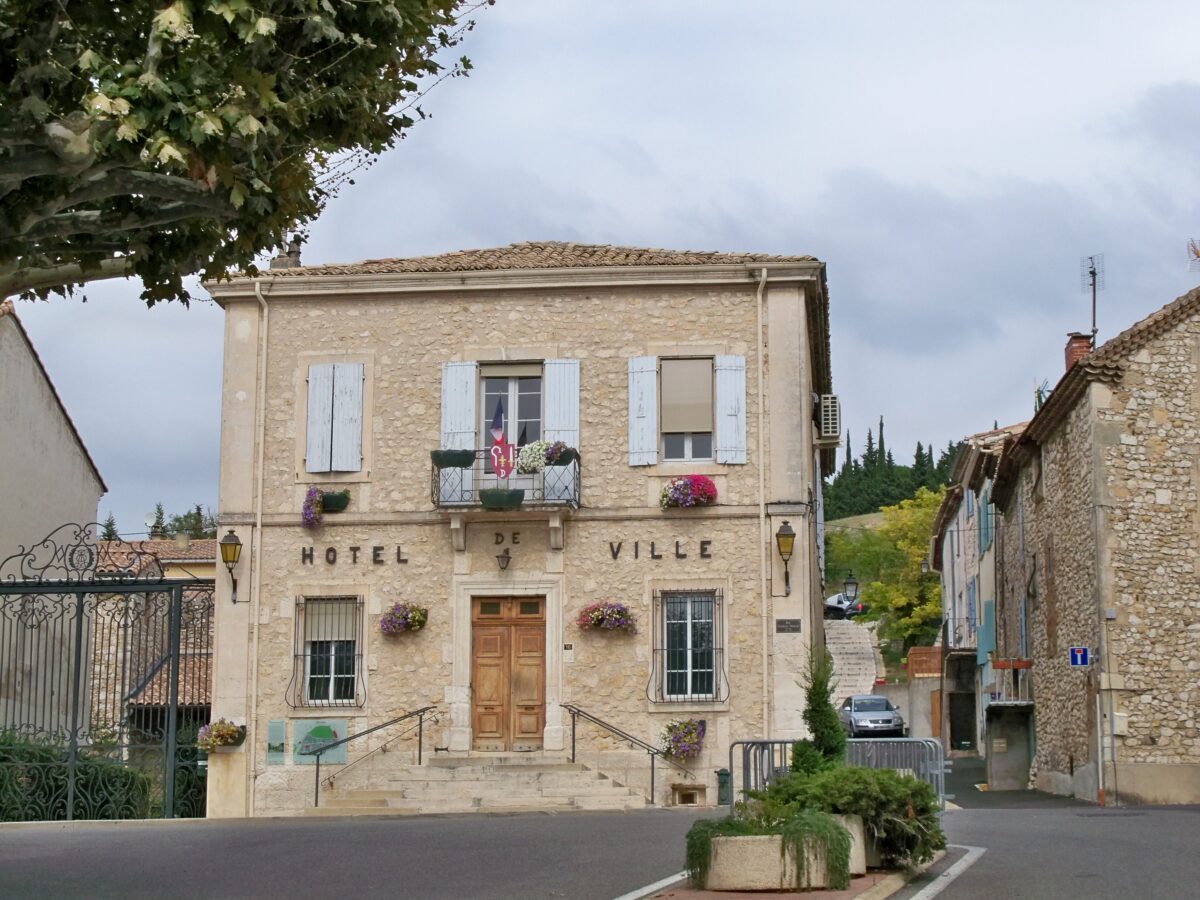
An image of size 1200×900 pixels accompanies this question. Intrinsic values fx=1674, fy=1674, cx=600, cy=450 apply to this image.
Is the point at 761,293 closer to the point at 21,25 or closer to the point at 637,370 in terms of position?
the point at 637,370

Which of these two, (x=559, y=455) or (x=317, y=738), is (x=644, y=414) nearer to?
(x=559, y=455)

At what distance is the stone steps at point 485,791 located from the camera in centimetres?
2122

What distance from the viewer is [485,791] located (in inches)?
845

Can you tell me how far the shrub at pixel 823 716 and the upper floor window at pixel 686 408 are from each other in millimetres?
10834

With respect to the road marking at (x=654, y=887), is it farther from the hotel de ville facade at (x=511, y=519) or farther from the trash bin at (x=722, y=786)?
the hotel de ville facade at (x=511, y=519)

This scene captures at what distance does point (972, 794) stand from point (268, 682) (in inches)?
448

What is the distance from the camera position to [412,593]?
23.3 metres

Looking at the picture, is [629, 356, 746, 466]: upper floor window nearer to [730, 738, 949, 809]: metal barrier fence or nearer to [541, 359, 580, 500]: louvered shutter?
[541, 359, 580, 500]: louvered shutter

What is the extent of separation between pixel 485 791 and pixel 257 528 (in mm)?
5165

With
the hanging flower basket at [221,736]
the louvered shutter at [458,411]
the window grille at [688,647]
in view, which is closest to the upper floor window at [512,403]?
the louvered shutter at [458,411]

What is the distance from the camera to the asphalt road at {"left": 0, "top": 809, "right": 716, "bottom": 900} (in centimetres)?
1205

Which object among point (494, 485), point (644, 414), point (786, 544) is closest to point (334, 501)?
point (494, 485)

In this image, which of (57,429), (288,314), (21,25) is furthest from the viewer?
(57,429)

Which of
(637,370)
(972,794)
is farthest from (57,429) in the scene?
(972,794)
